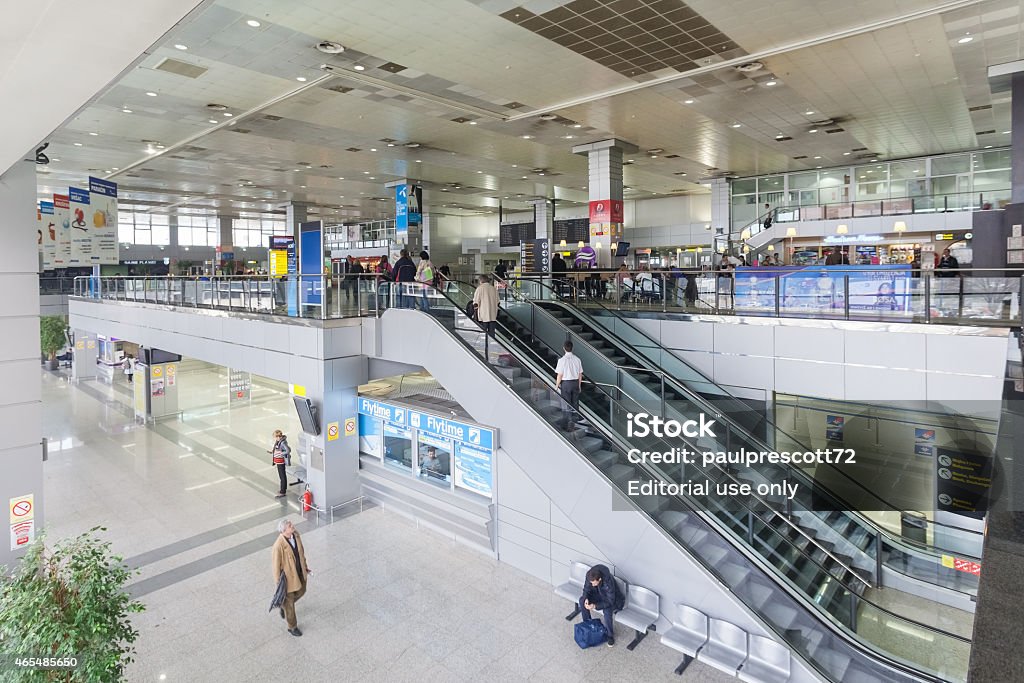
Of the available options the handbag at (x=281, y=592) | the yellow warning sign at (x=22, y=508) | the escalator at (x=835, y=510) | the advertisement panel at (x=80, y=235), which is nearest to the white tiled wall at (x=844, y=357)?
the escalator at (x=835, y=510)

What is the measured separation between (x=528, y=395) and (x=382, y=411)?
4174mm

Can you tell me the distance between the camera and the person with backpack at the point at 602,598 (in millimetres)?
6957

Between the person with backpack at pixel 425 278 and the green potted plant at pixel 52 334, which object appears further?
the green potted plant at pixel 52 334

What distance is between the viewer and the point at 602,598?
700 cm

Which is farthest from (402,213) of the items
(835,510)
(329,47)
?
(835,510)

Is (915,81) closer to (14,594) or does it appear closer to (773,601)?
(773,601)

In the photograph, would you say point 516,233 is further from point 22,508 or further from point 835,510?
point 22,508

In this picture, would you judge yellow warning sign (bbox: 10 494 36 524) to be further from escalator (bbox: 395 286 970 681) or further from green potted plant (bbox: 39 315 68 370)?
green potted plant (bbox: 39 315 68 370)

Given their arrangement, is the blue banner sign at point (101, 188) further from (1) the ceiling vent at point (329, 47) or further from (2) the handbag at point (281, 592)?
(2) the handbag at point (281, 592)

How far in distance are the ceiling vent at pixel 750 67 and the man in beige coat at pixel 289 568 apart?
10.9m

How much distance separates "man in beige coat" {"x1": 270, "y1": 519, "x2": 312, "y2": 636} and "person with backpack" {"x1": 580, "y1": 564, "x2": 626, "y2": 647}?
3515 mm

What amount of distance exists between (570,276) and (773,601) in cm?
841

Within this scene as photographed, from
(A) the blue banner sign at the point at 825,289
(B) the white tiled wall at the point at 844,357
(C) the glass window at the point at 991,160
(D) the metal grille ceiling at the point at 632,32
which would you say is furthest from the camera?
(C) the glass window at the point at 991,160

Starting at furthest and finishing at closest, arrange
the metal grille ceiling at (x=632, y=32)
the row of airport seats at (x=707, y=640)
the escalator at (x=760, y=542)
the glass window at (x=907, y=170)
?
the glass window at (x=907, y=170) < the metal grille ceiling at (x=632, y=32) < the row of airport seats at (x=707, y=640) < the escalator at (x=760, y=542)
